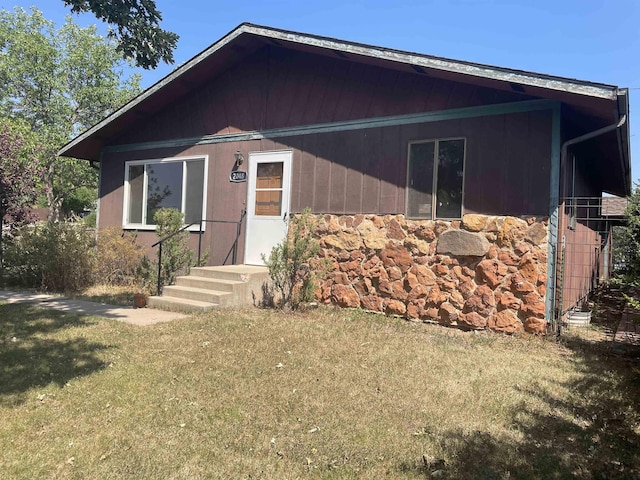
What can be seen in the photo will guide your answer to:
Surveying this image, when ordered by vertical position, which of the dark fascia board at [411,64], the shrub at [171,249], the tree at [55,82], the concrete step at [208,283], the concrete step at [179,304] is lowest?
the concrete step at [179,304]

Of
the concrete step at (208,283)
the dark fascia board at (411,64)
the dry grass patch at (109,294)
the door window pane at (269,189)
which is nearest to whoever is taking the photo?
the dark fascia board at (411,64)

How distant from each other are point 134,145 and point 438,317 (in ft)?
27.1

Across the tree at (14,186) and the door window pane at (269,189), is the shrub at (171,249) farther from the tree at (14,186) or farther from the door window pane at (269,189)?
the tree at (14,186)

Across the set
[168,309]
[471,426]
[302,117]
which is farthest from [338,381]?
[302,117]

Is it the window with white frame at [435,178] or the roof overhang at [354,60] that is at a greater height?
the roof overhang at [354,60]

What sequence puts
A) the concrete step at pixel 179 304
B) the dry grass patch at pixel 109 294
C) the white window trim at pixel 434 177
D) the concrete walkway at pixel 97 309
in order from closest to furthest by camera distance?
the concrete walkway at pixel 97 309 → the white window trim at pixel 434 177 → the concrete step at pixel 179 304 → the dry grass patch at pixel 109 294

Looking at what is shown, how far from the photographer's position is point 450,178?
7.12 m

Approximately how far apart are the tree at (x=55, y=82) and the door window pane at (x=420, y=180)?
23433 millimetres

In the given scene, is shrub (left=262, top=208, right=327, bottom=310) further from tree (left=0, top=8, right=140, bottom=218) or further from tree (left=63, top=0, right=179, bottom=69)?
tree (left=0, top=8, right=140, bottom=218)

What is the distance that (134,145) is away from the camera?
440 inches

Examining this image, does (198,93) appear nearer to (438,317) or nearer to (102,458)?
(438,317)

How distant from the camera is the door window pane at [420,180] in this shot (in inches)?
287

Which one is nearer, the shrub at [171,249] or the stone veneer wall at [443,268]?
the stone veneer wall at [443,268]

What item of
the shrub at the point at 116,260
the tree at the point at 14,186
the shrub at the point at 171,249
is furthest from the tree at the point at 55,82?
the shrub at the point at 171,249
